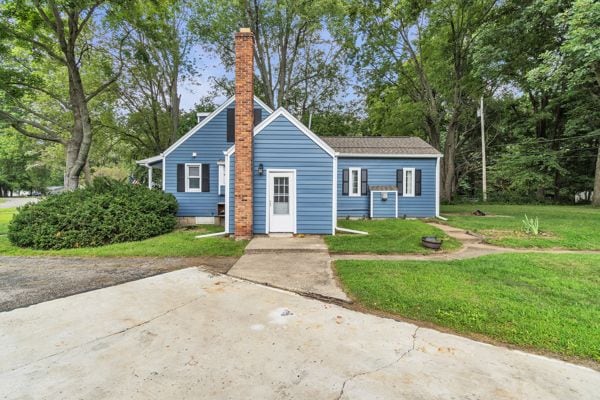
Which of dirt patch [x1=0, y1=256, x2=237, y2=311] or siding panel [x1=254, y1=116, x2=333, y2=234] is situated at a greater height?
siding panel [x1=254, y1=116, x2=333, y2=234]

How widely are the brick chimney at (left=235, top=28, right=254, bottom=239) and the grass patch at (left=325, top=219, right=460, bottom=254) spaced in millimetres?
2559

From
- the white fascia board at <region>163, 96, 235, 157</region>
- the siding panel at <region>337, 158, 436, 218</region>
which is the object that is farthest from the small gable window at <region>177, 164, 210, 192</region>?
the siding panel at <region>337, 158, 436, 218</region>

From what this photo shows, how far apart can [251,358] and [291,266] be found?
122 inches

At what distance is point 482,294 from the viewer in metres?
4.15

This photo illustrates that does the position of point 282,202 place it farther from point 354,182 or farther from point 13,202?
point 13,202

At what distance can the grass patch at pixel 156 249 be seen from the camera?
267 inches

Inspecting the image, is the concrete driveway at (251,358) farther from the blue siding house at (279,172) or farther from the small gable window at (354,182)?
the small gable window at (354,182)

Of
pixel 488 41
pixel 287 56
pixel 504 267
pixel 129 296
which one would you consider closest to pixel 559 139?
pixel 488 41

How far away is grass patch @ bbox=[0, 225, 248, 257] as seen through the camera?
6.79 meters

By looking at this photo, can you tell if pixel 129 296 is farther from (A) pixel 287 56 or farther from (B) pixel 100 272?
(A) pixel 287 56

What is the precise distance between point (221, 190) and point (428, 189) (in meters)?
9.19

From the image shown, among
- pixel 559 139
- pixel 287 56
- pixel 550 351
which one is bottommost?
pixel 550 351

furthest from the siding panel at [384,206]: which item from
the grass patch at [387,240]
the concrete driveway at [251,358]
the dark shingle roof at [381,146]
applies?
the concrete driveway at [251,358]

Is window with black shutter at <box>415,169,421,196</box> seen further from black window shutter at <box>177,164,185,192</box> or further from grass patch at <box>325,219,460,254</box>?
black window shutter at <box>177,164,185,192</box>
